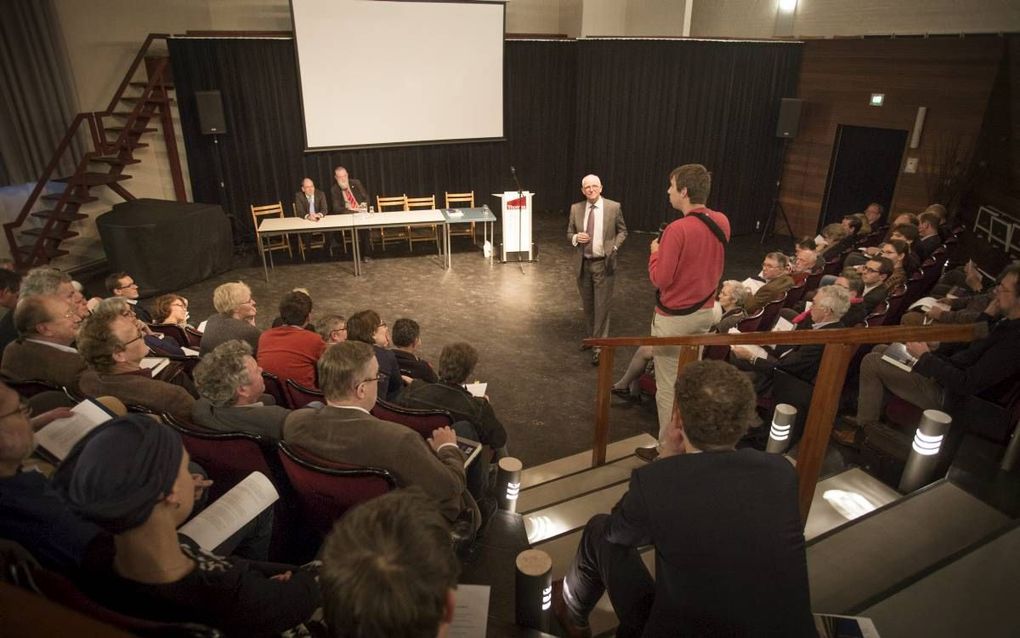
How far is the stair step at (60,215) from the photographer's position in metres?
6.97

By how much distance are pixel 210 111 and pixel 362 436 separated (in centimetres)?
751

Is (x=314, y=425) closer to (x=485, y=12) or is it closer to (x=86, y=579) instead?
(x=86, y=579)

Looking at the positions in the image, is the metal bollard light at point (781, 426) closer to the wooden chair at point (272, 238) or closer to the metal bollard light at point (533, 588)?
the metal bollard light at point (533, 588)

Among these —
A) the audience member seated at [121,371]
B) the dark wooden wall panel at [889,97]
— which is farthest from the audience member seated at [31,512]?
the dark wooden wall panel at [889,97]

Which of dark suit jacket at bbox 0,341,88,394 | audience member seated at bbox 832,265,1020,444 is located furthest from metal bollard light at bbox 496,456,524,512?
dark suit jacket at bbox 0,341,88,394

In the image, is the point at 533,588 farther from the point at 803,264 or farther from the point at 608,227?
the point at 803,264

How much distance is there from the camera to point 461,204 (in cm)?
1014

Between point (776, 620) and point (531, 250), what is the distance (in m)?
6.81

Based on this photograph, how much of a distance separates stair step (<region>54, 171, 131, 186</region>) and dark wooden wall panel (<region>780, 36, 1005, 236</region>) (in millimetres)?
9584

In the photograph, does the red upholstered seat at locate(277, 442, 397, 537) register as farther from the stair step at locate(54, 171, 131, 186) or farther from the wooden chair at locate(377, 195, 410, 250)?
the stair step at locate(54, 171, 131, 186)

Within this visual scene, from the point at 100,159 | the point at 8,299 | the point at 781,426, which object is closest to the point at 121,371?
the point at 8,299

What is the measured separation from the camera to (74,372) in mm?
2932

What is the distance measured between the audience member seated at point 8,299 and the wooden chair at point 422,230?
511cm

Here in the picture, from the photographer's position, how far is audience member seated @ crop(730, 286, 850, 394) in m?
3.45
